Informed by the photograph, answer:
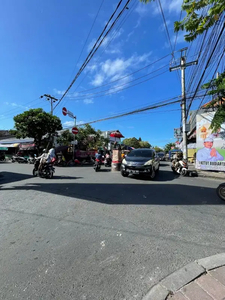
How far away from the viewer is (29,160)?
2106cm

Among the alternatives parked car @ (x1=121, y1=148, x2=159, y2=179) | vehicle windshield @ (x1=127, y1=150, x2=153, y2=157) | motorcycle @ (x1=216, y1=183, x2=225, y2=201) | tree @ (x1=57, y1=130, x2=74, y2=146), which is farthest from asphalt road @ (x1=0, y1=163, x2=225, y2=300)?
tree @ (x1=57, y1=130, x2=74, y2=146)

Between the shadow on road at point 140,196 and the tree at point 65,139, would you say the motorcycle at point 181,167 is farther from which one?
the tree at point 65,139

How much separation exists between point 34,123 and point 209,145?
16.7 metres

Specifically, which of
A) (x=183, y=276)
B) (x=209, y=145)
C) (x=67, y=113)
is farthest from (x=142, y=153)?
(x=67, y=113)

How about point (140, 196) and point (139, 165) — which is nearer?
point (140, 196)

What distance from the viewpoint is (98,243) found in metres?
2.84

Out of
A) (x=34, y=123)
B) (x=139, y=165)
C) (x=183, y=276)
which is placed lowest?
(x=183, y=276)

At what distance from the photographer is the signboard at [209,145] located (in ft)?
35.7

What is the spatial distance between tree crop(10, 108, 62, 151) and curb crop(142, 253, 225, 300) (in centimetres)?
1930

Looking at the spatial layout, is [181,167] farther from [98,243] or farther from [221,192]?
[98,243]

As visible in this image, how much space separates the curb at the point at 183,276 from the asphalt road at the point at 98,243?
10 cm

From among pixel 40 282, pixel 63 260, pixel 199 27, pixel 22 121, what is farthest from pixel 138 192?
pixel 22 121

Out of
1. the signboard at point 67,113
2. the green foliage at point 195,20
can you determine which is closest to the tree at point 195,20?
the green foliage at point 195,20

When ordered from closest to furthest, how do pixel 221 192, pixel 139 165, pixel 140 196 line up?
pixel 221 192 → pixel 140 196 → pixel 139 165
